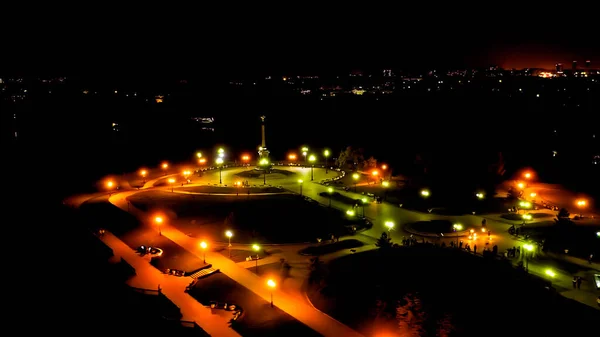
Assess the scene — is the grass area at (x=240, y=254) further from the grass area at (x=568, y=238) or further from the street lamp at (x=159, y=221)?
the grass area at (x=568, y=238)

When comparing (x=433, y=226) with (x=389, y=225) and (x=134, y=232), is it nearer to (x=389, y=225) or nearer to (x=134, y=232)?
(x=389, y=225)

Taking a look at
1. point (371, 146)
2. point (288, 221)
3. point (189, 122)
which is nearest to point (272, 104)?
point (189, 122)

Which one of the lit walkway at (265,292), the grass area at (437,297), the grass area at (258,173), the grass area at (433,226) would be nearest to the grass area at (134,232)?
the lit walkway at (265,292)

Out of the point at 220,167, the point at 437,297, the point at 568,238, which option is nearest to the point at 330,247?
the point at 437,297

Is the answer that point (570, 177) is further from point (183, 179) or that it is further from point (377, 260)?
point (183, 179)

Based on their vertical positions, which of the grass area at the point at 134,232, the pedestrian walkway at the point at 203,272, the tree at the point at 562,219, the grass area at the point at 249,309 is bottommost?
the grass area at the point at 134,232

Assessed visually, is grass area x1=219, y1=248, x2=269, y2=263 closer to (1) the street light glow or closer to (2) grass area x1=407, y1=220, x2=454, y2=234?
(1) the street light glow
